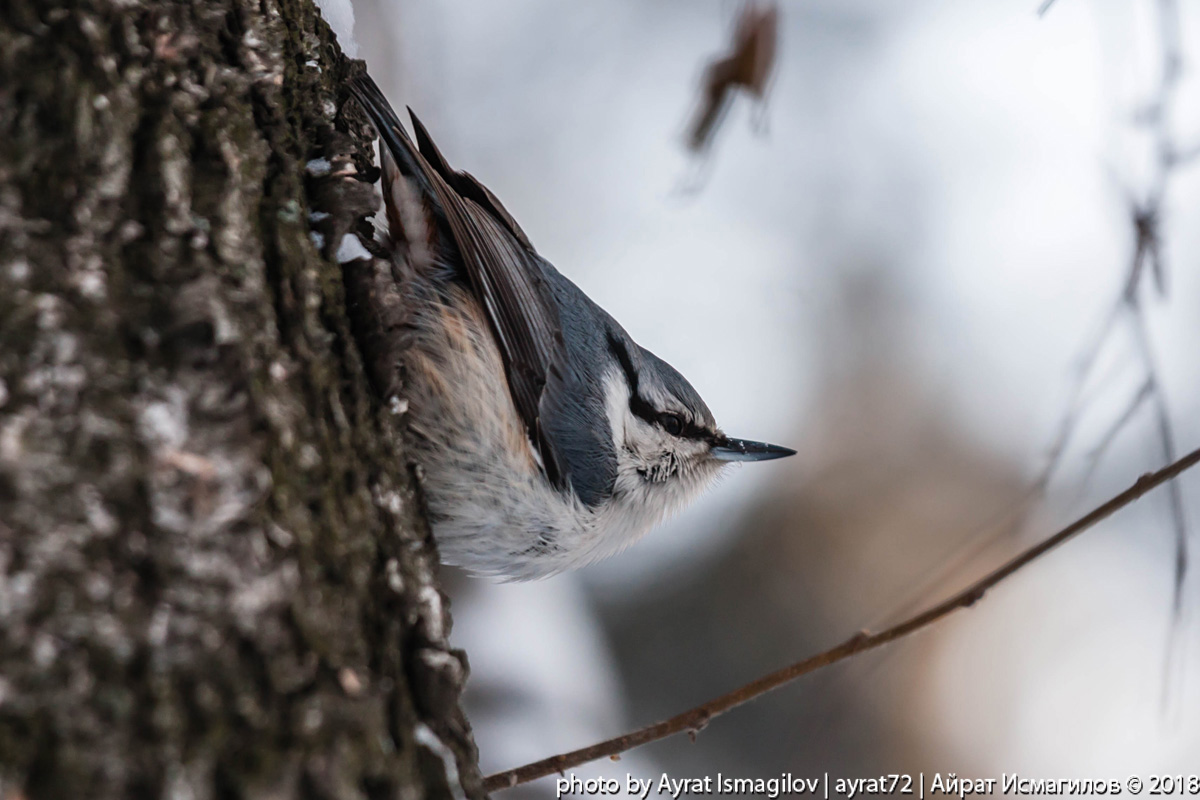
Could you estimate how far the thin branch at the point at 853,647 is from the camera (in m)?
1.16

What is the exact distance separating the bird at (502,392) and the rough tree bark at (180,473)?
41 cm

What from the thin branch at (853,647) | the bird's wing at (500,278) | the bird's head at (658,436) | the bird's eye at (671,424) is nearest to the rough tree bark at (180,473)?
the thin branch at (853,647)

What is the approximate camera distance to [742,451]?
2170 millimetres

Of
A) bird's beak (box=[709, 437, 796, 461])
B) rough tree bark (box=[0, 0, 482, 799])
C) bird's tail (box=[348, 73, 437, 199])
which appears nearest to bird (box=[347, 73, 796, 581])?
bird's tail (box=[348, 73, 437, 199])

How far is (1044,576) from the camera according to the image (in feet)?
9.31

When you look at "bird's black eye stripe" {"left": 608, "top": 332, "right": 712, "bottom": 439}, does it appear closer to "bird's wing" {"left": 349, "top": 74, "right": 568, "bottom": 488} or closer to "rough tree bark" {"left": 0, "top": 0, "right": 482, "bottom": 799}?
"bird's wing" {"left": 349, "top": 74, "right": 568, "bottom": 488}

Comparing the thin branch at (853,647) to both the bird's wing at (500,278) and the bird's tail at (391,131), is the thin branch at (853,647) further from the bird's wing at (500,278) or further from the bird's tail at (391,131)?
the bird's tail at (391,131)

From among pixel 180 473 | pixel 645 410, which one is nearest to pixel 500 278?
pixel 645 410

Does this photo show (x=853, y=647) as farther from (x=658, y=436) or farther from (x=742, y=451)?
(x=742, y=451)

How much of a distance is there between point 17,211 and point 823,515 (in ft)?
8.93

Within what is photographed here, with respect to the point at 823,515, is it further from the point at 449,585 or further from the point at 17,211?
the point at 17,211

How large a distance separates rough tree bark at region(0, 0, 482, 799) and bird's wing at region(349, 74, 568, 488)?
558 millimetres

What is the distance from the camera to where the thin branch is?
1.16 m

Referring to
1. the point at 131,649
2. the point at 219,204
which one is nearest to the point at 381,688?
the point at 131,649
